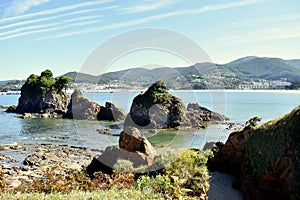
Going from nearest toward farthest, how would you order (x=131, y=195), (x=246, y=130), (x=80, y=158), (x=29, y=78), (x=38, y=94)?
(x=131, y=195)
(x=246, y=130)
(x=80, y=158)
(x=38, y=94)
(x=29, y=78)

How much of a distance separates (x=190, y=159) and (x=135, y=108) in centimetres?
3726

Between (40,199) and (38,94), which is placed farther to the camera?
(38,94)

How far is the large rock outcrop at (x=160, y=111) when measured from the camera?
162ft

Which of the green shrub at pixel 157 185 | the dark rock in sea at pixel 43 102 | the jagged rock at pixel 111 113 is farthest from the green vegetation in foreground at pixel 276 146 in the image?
the dark rock in sea at pixel 43 102

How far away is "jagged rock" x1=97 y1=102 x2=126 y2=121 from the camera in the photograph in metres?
56.6

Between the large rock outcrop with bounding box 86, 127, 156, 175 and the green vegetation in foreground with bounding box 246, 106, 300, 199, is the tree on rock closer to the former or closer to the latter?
the large rock outcrop with bounding box 86, 127, 156, 175

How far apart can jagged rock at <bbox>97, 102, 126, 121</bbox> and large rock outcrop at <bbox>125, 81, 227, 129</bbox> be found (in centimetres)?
317

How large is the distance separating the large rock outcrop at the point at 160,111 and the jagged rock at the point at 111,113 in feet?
10.4

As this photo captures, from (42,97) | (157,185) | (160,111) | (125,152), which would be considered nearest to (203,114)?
(160,111)

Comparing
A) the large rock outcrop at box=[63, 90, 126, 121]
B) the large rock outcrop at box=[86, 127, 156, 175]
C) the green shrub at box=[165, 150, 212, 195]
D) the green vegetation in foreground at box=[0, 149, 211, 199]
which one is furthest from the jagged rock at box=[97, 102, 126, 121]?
the green vegetation in foreground at box=[0, 149, 211, 199]

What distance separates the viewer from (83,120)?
2323 inches

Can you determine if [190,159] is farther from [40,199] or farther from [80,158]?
[80,158]

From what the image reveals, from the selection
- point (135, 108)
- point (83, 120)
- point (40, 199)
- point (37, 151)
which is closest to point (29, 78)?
point (83, 120)

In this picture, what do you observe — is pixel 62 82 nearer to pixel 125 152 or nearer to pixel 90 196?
pixel 125 152
